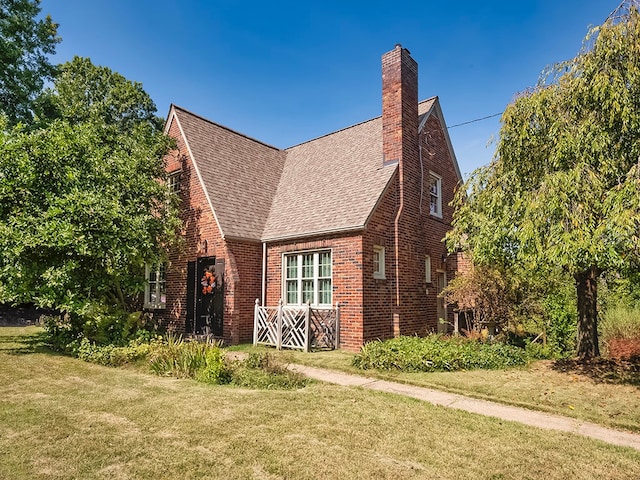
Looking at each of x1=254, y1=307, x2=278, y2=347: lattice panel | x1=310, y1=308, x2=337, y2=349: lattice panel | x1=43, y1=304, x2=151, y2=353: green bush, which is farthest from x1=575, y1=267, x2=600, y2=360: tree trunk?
x1=43, y1=304, x2=151, y2=353: green bush

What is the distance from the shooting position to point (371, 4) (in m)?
11.2

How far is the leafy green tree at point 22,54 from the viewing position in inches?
746

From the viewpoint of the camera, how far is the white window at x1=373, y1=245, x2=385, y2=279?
1257cm

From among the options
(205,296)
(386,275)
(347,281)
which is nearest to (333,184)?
(386,275)

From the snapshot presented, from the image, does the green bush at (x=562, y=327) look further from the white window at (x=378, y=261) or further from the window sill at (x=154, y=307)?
the window sill at (x=154, y=307)

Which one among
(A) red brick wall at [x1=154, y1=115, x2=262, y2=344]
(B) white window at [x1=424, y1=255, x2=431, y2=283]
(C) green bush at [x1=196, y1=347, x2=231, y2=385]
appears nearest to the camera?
(C) green bush at [x1=196, y1=347, x2=231, y2=385]

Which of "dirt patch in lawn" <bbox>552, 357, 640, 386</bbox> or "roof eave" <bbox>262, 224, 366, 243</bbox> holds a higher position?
"roof eave" <bbox>262, 224, 366, 243</bbox>

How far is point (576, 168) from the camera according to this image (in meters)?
7.14

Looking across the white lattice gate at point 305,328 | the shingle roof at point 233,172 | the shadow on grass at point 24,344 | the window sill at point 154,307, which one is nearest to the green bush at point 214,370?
the white lattice gate at point 305,328

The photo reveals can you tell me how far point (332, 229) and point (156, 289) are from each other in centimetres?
823

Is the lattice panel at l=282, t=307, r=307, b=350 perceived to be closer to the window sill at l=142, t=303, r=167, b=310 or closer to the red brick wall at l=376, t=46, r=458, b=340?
the red brick wall at l=376, t=46, r=458, b=340

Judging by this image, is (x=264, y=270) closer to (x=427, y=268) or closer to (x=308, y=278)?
(x=308, y=278)

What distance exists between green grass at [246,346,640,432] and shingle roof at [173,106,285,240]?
6075 millimetres

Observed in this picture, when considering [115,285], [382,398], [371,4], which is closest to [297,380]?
[382,398]
